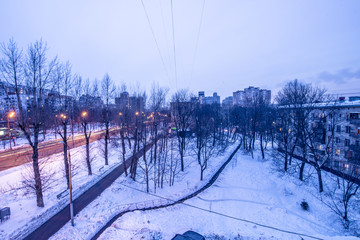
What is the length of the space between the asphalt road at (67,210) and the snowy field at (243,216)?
3.31m

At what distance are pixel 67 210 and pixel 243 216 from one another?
1380 cm

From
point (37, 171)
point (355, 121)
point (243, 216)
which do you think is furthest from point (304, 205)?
point (37, 171)

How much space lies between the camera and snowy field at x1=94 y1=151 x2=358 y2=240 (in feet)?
33.3

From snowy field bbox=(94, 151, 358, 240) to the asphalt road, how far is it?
3311mm

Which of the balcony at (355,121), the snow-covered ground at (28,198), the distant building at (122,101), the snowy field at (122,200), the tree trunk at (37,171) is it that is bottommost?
the snowy field at (122,200)

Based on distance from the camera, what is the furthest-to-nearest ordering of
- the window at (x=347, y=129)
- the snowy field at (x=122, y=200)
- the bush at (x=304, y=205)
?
the window at (x=347, y=129)
the bush at (x=304, y=205)
the snowy field at (x=122, y=200)

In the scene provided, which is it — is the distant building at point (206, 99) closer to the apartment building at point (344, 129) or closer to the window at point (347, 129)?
the apartment building at point (344, 129)

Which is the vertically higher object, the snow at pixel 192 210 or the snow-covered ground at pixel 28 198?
the snow-covered ground at pixel 28 198

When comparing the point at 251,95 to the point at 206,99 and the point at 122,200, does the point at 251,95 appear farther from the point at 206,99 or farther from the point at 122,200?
the point at 122,200

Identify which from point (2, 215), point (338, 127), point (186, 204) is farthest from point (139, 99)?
point (338, 127)

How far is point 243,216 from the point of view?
12.1 m

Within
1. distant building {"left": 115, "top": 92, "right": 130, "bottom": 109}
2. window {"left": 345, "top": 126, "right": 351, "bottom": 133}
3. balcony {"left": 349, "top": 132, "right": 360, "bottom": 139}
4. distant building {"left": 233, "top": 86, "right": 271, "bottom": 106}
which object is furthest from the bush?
distant building {"left": 115, "top": 92, "right": 130, "bottom": 109}

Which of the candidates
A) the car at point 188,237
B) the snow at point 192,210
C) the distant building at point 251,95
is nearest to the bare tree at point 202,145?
the snow at point 192,210

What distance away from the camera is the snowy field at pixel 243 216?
1015 cm
